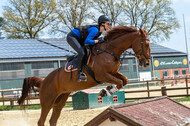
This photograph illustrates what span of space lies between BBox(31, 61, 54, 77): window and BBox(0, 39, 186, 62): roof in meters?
0.54

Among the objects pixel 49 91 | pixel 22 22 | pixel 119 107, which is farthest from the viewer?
pixel 22 22

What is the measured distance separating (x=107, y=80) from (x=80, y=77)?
1.92 ft

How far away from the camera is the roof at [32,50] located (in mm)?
26922

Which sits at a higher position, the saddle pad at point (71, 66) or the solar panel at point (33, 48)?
the solar panel at point (33, 48)

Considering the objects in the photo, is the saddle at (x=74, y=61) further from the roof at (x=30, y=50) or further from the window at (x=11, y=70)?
the roof at (x=30, y=50)

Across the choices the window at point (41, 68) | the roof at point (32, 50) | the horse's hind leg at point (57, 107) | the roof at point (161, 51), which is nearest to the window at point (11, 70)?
the roof at point (32, 50)

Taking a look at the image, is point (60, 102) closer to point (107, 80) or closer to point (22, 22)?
point (107, 80)

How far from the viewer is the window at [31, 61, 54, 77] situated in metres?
27.1

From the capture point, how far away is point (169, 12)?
37.3m

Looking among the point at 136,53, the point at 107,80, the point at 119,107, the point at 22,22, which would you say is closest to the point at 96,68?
the point at 107,80

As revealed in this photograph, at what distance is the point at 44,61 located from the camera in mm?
28016

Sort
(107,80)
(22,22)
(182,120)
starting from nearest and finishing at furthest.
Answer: (182,120)
(107,80)
(22,22)

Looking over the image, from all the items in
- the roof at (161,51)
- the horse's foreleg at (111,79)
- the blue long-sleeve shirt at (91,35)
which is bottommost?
the horse's foreleg at (111,79)

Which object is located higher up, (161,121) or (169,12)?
(169,12)
